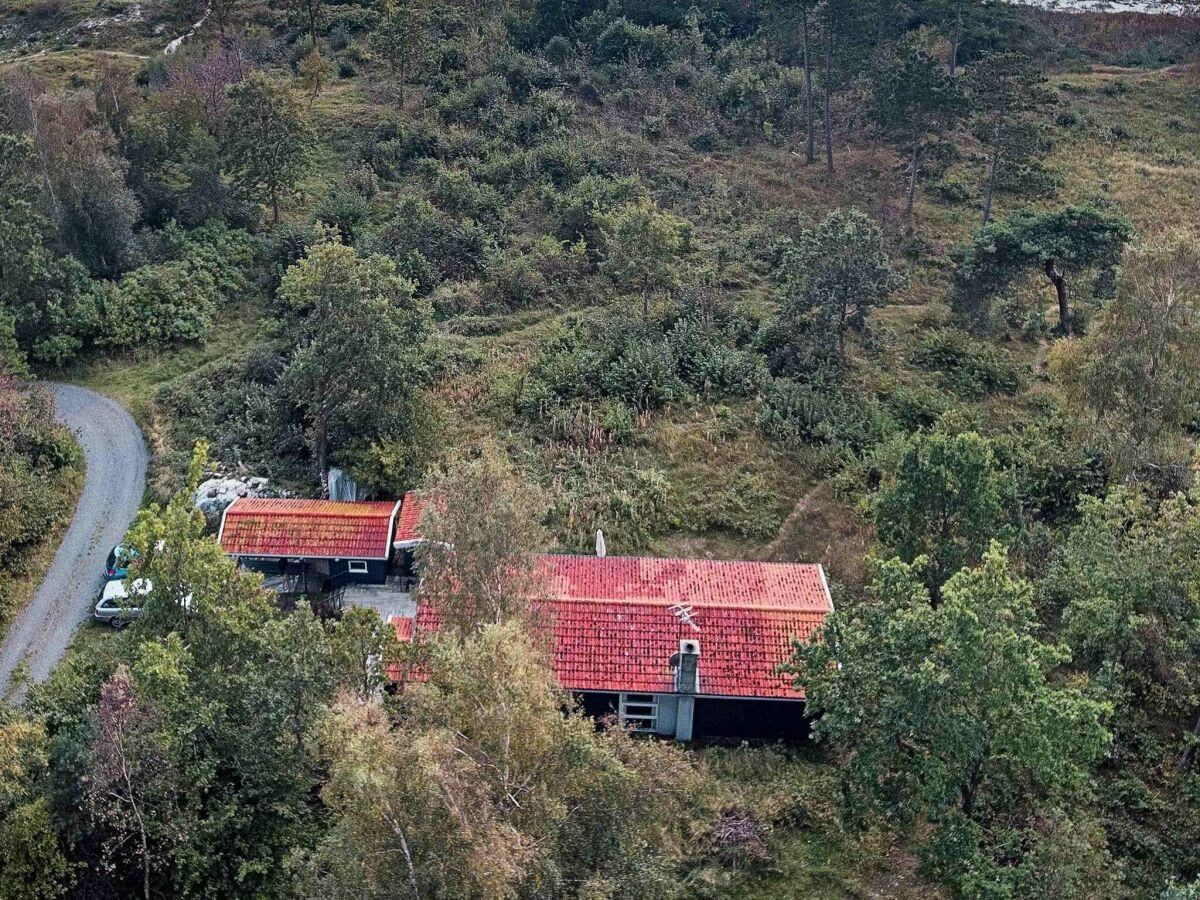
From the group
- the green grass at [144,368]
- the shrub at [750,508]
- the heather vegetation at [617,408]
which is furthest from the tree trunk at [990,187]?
the green grass at [144,368]

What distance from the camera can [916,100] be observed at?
A: 4319 centimetres

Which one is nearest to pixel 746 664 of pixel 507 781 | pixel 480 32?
pixel 507 781

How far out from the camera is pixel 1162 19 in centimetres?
6231

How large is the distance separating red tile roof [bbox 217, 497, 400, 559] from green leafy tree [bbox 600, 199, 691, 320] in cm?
1402

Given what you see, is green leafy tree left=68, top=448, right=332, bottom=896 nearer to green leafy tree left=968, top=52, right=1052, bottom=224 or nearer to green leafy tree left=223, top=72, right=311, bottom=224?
green leafy tree left=223, top=72, right=311, bottom=224

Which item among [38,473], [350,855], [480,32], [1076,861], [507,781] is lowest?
[38,473]

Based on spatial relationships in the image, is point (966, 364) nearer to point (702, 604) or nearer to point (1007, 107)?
point (1007, 107)

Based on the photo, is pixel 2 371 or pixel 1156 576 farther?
pixel 2 371

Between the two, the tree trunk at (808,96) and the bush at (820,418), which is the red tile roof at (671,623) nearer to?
the bush at (820,418)

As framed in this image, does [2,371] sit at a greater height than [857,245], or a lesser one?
lesser

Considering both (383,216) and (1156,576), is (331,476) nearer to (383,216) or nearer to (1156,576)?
(383,216)

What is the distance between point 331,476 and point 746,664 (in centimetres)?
1428

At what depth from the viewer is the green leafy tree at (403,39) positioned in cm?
5266

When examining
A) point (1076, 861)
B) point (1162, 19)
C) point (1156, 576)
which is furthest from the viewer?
point (1162, 19)
